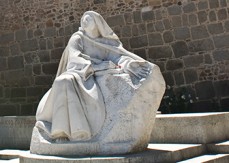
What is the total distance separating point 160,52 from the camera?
8883mm

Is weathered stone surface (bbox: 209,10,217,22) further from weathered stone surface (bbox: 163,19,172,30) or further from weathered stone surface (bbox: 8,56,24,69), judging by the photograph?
weathered stone surface (bbox: 8,56,24,69)

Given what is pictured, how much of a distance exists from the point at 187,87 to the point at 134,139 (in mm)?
5123

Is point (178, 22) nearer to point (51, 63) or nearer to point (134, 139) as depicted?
point (51, 63)

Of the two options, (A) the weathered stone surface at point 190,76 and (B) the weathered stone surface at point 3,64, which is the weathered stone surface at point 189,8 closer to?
(A) the weathered stone surface at point 190,76

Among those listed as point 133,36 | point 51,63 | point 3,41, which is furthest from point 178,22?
point 3,41

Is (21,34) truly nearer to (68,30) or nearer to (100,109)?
(68,30)

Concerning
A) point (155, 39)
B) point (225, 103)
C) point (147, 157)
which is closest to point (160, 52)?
point (155, 39)

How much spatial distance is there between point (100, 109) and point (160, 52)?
5.44m

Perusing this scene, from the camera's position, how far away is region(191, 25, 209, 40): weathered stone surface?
845 cm

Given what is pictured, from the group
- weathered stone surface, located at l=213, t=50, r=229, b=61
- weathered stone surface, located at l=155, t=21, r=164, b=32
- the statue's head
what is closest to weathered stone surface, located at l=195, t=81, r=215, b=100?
weathered stone surface, located at l=213, t=50, r=229, b=61

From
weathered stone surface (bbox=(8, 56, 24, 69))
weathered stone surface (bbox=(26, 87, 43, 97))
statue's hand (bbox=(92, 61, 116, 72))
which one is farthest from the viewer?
weathered stone surface (bbox=(8, 56, 24, 69))

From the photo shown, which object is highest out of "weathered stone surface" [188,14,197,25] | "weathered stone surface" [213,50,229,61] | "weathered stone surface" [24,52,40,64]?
"weathered stone surface" [188,14,197,25]

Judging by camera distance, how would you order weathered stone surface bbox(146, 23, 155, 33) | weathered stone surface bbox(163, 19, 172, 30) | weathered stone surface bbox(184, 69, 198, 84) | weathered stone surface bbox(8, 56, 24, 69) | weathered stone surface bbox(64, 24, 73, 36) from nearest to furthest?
1. weathered stone surface bbox(184, 69, 198, 84)
2. weathered stone surface bbox(163, 19, 172, 30)
3. weathered stone surface bbox(146, 23, 155, 33)
4. weathered stone surface bbox(64, 24, 73, 36)
5. weathered stone surface bbox(8, 56, 24, 69)

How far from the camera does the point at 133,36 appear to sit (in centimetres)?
924
